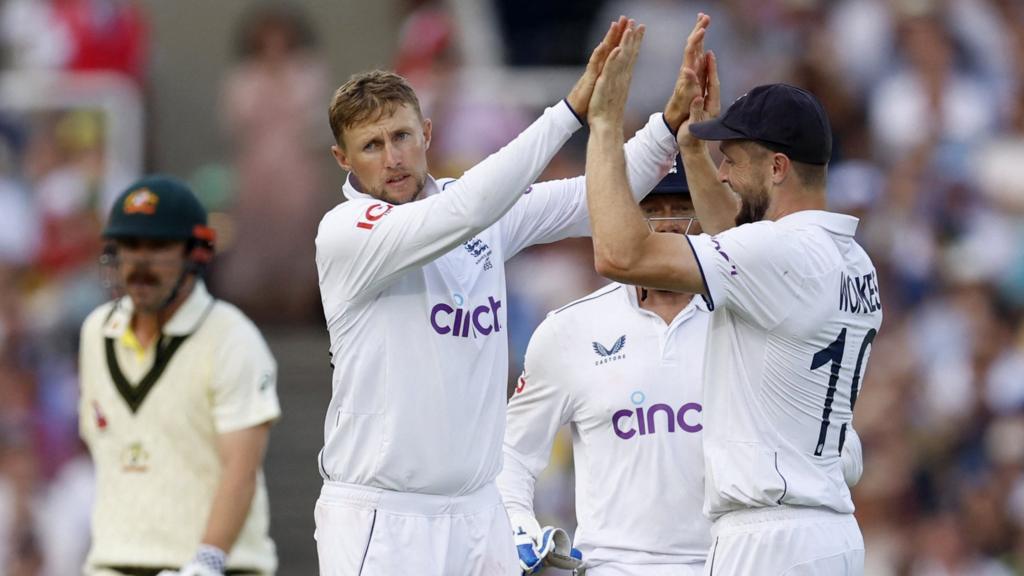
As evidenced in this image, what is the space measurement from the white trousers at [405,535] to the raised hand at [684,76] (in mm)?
1274

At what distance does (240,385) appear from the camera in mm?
6793

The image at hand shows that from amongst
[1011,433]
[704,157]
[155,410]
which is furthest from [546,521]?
[704,157]

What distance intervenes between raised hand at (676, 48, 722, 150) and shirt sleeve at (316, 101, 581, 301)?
47 centimetres

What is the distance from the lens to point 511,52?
13961mm

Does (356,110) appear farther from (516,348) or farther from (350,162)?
(516,348)

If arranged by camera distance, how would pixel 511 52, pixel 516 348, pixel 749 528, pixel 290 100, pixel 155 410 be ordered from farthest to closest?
pixel 511 52 → pixel 290 100 → pixel 516 348 → pixel 155 410 → pixel 749 528

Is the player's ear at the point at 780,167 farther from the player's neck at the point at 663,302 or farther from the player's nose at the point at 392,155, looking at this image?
the player's nose at the point at 392,155

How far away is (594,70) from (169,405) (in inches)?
93.8

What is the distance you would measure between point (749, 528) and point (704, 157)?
1.13m

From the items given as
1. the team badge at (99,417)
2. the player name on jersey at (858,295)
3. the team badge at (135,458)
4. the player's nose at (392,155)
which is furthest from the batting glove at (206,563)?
the player name on jersey at (858,295)

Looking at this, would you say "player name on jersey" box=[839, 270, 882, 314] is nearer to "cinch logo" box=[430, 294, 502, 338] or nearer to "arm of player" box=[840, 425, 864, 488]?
"arm of player" box=[840, 425, 864, 488]

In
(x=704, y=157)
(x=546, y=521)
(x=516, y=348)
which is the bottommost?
(x=546, y=521)

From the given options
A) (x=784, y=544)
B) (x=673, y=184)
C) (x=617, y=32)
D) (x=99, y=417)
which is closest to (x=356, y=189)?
(x=617, y=32)

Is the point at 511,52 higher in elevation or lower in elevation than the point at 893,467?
higher
